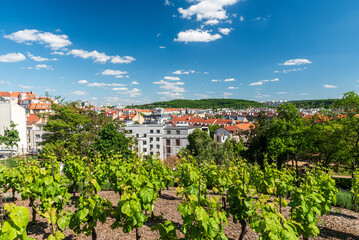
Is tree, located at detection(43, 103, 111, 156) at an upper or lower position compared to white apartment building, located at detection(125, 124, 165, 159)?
upper

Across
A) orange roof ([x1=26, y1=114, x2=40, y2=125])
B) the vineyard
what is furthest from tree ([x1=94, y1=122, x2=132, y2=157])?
orange roof ([x1=26, y1=114, x2=40, y2=125])

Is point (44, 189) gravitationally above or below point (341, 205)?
above

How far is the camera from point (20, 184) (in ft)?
25.3

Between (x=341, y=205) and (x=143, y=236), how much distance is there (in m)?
9.80

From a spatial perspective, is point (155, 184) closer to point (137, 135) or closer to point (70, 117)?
point (70, 117)

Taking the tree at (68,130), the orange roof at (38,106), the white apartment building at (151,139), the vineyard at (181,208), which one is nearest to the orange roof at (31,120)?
the orange roof at (38,106)

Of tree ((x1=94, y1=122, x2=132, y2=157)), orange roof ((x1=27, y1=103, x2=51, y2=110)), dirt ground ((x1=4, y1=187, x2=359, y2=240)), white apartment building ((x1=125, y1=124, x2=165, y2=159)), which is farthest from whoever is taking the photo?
orange roof ((x1=27, y1=103, x2=51, y2=110))

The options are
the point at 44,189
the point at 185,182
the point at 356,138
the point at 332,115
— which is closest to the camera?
the point at 44,189

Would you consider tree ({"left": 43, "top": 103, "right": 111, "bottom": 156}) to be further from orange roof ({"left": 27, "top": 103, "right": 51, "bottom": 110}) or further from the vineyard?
orange roof ({"left": 27, "top": 103, "right": 51, "bottom": 110})

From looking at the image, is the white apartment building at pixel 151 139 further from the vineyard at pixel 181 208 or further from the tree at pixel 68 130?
the vineyard at pixel 181 208

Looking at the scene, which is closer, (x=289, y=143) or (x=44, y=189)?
(x=44, y=189)

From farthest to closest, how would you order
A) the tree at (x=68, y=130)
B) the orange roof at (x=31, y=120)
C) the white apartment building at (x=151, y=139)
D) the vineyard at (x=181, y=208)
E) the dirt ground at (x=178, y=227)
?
1. the orange roof at (x=31, y=120)
2. the white apartment building at (x=151, y=139)
3. the tree at (x=68, y=130)
4. the dirt ground at (x=178, y=227)
5. the vineyard at (x=181, y=208)

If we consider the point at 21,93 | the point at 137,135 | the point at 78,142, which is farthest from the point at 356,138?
the point at 21,93

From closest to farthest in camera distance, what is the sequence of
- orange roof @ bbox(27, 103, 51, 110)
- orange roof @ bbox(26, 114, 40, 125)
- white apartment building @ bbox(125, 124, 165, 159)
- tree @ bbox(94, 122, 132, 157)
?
tree @ bbox(94, 122, 132, 157) → white apartment building @ bbox(125, 124, 165, 159) → orange roof @ bbox(26, 114, 40, 125) → orange roof @ bbox(27, 103, 51, 110)
